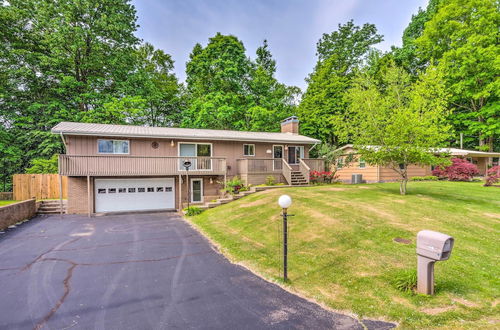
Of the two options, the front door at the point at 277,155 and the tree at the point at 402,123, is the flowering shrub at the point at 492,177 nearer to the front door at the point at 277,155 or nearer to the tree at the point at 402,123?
the tree at the point at 402,123

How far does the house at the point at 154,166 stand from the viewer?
1282 cm

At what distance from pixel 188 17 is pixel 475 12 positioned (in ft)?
95.1

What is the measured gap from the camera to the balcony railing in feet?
39.9

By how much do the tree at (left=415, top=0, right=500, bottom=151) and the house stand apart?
20852 mm

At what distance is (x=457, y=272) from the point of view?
465 cm

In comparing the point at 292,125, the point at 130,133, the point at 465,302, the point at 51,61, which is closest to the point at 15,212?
the point at 130,133

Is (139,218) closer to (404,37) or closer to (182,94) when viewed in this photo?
(182,94)

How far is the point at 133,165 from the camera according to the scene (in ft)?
43.5

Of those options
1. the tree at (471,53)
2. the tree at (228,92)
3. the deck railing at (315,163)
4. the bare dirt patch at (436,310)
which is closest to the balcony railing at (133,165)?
the deck railing at (315,163)

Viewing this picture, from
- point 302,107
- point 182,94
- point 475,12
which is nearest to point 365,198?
Answer: point 302,107

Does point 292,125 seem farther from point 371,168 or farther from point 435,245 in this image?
point 435,245

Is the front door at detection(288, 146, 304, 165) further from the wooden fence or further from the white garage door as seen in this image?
the wooden fence

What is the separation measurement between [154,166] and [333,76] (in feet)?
81.5


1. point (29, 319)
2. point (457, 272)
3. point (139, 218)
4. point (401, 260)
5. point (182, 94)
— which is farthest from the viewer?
point (182, 94)
